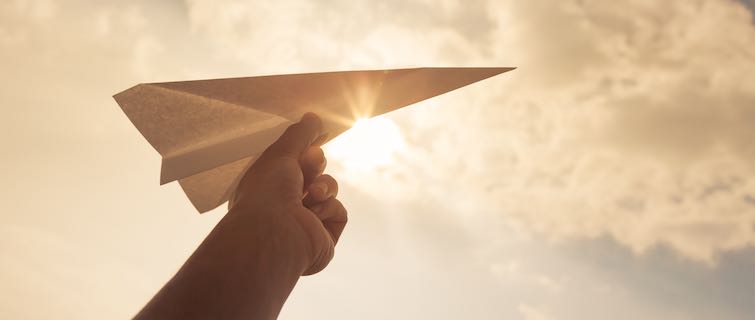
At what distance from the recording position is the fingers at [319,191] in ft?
8.46

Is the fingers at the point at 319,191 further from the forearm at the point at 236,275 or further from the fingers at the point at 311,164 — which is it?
the forearm at the point at 236,275

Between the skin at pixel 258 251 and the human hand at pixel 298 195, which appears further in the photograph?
the human hand at pixel 298 195

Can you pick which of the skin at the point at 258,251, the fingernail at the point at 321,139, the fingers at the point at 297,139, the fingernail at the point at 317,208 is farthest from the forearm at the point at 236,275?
the fingernail at the point at 321,139

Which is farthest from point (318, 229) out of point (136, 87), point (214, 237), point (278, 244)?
point (136, 87)

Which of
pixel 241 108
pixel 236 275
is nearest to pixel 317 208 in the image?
pixel 241 108

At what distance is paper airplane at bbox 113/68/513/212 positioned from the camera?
248 centimetres

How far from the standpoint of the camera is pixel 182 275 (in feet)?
4.55

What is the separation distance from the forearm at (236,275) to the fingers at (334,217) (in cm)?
77

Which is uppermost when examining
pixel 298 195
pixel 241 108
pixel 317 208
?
pixel 241 108

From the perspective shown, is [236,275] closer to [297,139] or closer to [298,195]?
[298,195]

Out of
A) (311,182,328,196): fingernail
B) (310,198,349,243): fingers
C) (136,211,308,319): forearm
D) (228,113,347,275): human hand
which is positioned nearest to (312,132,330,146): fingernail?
(228,113,347,275): human hand

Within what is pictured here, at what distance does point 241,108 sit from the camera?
8.71 feet

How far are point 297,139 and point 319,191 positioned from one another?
0.38 meters

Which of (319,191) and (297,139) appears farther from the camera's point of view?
(319,191)
